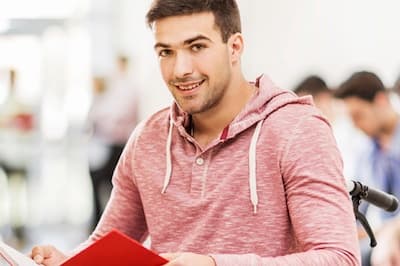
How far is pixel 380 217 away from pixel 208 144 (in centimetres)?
182

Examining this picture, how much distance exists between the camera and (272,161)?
166 centimetres

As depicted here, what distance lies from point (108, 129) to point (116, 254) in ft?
14.6

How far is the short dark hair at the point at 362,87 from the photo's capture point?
3.93m

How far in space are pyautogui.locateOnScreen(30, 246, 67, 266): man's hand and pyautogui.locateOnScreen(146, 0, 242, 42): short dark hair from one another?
1.73ft

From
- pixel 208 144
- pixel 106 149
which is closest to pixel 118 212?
pixel 208 144

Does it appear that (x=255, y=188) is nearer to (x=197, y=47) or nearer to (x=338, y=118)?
(x=197, y=47)

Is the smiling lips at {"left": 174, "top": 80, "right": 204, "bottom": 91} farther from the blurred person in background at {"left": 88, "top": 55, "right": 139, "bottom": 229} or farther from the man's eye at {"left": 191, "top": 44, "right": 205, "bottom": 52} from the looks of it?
the blurred person in background at {"left": 88, "top": 55, "right": 139, "bottom": 229}

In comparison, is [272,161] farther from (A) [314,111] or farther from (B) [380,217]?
(B) [380,217]

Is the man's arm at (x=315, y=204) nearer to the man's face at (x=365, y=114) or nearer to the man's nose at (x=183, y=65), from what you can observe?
the man's nose at (x=183, y=65)

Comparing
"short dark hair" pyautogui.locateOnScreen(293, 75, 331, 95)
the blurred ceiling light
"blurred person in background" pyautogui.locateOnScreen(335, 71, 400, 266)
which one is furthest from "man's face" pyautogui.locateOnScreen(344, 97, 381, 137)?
the blurred ceiling light

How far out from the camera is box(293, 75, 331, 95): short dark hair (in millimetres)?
4592

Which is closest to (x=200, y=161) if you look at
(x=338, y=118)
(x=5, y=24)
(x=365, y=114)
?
(x=365, y=114)

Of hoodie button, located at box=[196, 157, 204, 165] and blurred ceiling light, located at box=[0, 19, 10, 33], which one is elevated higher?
blurred ceiling light, located at box=[0, 19, 10, 33]

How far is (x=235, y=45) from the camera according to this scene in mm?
1758
